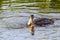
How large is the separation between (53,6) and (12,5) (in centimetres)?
314

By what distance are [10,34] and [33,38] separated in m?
1.32

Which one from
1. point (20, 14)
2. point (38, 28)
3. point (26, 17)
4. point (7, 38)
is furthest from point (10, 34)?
point (20, 14)

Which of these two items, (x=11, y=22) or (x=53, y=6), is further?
(x=53, y=6)

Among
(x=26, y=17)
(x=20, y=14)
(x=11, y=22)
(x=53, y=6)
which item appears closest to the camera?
(x=11, y=22)

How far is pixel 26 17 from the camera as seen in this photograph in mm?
17141

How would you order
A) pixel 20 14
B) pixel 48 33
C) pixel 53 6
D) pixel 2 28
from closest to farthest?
pixel 48 33 → pixel 2 28 → pixel 20 14 → pixel 53 6

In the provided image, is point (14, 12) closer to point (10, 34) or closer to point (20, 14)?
point (20, 14)

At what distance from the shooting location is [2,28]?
14.7 metres

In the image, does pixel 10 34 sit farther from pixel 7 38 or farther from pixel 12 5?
pixel 12 5

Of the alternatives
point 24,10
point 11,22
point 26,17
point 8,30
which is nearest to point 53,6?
point 24,10

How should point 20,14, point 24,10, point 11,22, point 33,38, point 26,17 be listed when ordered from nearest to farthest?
point 33,38 < point 11,22 < point 26,17 < point 20,14 < point 24,10

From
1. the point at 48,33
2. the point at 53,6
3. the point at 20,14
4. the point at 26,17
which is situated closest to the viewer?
the point at 48,33

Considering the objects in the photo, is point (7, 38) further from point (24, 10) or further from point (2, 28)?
point (24, 10)

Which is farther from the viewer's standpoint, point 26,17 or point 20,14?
point 20,14
